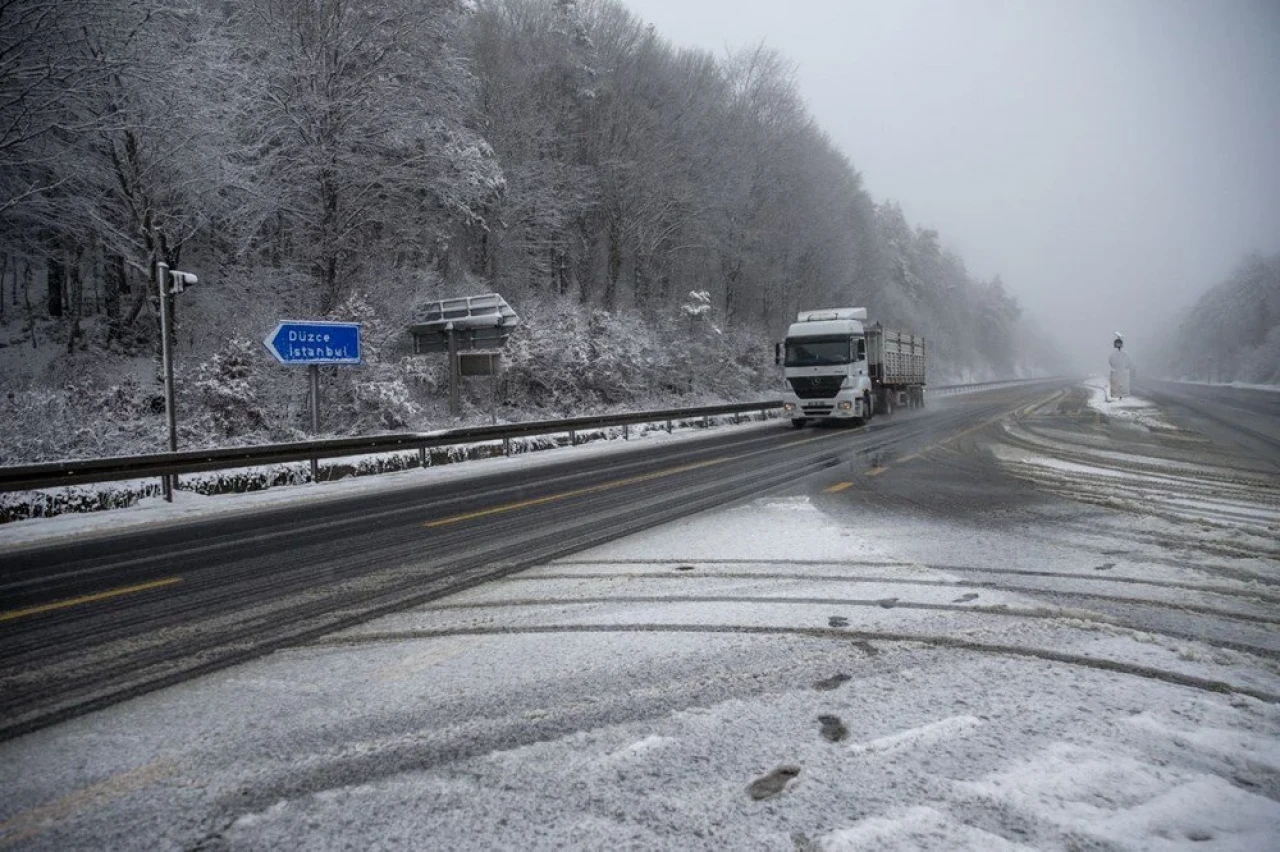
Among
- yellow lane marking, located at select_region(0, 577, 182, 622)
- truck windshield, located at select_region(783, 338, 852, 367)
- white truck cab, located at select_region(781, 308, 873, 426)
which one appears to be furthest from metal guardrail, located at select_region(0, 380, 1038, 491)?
truck windshield, located at select_region(783, 338, 852, 367)

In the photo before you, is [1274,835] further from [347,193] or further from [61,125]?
[347,193]

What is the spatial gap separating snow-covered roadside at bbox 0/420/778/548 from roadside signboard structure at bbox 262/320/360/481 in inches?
56.2

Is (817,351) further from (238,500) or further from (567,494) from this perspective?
(238,500)

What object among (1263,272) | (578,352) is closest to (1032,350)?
(1263,272)

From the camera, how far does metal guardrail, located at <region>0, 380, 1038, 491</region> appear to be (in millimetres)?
9258

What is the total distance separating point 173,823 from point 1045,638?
4.45 meters

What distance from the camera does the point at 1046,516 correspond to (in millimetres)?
7715

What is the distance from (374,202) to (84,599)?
1794 cm

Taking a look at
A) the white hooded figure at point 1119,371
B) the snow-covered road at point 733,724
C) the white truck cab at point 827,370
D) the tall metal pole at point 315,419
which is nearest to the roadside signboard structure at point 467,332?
the tall metal pole at point 315,419

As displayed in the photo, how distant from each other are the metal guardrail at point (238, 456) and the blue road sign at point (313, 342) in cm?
218

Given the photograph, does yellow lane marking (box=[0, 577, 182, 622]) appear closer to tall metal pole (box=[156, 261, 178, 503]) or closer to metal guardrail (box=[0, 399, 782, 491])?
metal guardrail (box=[0, 399, 782, 491])

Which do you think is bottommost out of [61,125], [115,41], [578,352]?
[578,352]

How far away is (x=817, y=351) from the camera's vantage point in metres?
21.6

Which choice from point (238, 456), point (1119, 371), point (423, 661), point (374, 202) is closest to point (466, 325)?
point (374, 202)
